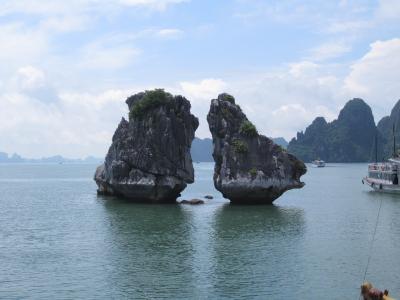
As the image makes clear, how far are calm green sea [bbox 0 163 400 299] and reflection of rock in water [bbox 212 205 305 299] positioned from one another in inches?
3.1

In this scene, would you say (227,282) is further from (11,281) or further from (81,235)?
(81,235)

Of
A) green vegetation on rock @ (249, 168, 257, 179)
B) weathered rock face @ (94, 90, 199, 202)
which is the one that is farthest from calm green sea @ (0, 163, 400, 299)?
weathered rock face @ (94, 90, 199, 202)

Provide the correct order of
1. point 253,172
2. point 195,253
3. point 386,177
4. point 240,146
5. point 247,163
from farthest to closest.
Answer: point 386,177 < point 240,146 < point 247,163 < point 253,172 < point 195,253

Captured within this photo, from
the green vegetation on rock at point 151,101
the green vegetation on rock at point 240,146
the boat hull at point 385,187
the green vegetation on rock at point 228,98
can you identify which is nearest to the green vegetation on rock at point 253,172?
the green vegetation on rock at point 240,146

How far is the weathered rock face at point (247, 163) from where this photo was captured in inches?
2857

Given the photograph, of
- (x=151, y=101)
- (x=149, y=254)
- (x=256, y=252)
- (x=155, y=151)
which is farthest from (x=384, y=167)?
(x=149, y=254)

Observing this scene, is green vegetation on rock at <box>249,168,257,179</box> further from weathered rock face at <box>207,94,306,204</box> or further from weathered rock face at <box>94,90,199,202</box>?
weathered rock face at <box>94,90,199,202</box>

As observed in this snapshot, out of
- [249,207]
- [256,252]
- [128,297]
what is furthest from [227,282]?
[249,207]

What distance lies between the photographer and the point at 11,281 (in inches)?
1330

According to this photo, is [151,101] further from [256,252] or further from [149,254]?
[256,252]

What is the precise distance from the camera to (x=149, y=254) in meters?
41.9

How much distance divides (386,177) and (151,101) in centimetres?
5681

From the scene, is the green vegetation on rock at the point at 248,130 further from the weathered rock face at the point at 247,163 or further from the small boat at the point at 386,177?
the small boat at the point at 386,177

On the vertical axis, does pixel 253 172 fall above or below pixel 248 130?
below
